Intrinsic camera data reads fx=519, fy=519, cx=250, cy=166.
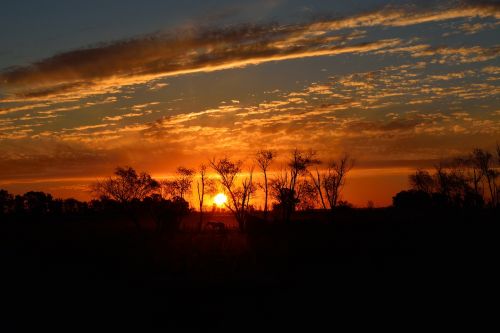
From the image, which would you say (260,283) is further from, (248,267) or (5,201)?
(5,201)

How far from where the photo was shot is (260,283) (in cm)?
3319

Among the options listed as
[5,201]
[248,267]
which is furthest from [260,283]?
[5,201]

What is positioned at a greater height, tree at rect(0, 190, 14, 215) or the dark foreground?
tree at rect(0, 190, 14, 215)

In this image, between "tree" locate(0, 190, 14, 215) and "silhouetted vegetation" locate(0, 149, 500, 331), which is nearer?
"silhouetted vegetation" locate(0, 149, 500, 331)

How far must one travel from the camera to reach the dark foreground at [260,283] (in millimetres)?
25297

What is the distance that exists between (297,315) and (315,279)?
9.01 metres

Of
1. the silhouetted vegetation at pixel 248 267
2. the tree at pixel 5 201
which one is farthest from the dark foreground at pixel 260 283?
the tree at pixel 5 201

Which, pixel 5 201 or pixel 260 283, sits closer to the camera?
pixel 260 283

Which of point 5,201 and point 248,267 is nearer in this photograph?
point 248,267

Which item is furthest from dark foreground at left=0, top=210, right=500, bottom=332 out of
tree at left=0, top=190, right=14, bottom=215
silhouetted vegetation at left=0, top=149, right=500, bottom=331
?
tree at left=0, top=190, right=14, bottom=215

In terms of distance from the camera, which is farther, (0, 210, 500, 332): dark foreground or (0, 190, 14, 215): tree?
(0, 190, 14, 215): tree

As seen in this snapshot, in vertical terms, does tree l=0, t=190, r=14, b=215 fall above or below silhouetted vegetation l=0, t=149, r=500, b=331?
above

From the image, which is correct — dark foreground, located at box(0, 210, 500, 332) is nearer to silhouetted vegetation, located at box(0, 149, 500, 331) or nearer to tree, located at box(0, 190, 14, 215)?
silhouetted vegetation, located at box(0, 149, 500, 331)

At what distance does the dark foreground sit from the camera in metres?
25.3
